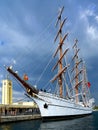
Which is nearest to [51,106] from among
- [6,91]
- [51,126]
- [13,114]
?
[13,114]

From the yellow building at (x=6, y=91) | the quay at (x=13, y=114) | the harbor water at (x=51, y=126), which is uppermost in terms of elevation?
the yellow building at (x=6, y=91)

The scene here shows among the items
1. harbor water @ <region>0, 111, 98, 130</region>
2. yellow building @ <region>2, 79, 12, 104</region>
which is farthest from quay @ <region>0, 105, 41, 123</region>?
yellow building @ <region>2, 79, 12, 104</region>

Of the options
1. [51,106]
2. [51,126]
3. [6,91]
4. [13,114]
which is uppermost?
[6,91]

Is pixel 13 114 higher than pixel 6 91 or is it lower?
lower

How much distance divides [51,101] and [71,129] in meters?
15.9

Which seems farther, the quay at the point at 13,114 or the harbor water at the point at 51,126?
the quay at the point at 13,114

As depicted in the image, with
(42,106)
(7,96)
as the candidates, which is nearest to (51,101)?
(42,106)

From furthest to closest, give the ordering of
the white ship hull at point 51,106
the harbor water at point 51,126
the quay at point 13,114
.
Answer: the white ship hull at point 51,106 < the quay at point 13,114 < the harbor water at point 51,126

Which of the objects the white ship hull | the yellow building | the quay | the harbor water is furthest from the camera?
the yellow building

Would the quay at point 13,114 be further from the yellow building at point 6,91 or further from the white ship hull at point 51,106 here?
the yellow building at point 6,91

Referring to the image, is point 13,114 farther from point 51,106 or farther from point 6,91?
point 6,91

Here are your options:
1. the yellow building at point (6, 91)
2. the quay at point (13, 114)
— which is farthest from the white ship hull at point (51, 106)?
the yellow building at point (6, 91)

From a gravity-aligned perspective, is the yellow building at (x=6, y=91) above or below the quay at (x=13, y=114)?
above

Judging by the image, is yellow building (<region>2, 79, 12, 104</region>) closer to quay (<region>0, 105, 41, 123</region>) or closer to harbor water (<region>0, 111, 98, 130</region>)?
quay (<region>0, 105, 41, 123</region>)
